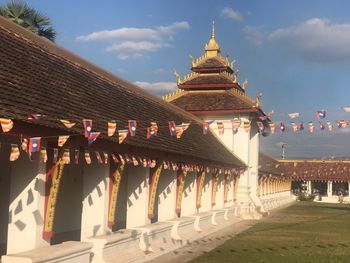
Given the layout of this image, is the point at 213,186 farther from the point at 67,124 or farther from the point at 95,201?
the point at 67,124

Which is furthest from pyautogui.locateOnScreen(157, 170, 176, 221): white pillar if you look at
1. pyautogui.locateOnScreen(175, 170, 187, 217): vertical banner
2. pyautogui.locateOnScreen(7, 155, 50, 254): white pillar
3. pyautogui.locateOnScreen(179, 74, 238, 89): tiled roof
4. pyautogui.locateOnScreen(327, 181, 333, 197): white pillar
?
pyautogui.locateOnScreen(327, 181, 333, 197): white pillar

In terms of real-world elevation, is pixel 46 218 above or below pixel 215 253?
above

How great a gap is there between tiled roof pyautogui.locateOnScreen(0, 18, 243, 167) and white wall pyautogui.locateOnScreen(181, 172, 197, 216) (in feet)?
3.55

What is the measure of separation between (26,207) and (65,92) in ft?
9.01

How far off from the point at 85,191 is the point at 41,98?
2.32m

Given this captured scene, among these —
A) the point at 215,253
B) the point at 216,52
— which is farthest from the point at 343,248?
the point at 216,52

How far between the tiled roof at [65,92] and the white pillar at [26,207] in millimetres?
821

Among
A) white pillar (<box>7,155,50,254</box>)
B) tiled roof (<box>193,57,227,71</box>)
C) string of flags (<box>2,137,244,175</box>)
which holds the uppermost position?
tiled roof (<box>193,57,227,71</box>)

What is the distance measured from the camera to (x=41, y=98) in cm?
884

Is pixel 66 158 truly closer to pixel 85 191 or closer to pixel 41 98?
pixel 41 98

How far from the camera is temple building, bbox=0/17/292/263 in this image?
8141mm

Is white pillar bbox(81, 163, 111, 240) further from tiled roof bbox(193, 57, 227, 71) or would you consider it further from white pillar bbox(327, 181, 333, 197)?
white pillar bbox(327, 181, 333, 197)


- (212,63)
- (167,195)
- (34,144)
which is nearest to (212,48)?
(212,63)

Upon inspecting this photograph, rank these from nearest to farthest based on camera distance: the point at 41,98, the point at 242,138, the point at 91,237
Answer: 1. the point at 41,98
2. the point at 91,237
3. the point at 242,138
